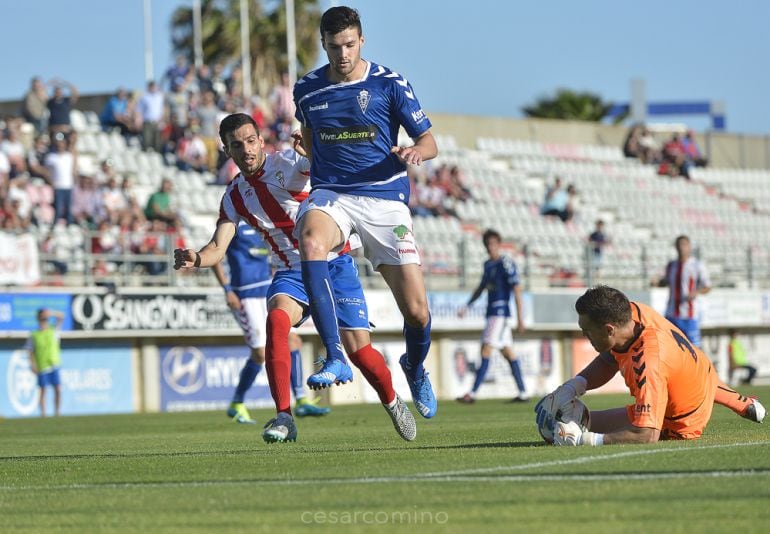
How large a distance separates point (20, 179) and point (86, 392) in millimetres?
3566

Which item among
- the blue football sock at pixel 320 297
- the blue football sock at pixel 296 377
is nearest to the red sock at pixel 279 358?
the blue football sock at pixel 320 297

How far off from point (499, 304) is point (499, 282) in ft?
1.47

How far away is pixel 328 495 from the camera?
19.6 feet

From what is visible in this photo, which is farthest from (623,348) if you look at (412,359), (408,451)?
(412,359)

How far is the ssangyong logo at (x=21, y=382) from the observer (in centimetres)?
2255

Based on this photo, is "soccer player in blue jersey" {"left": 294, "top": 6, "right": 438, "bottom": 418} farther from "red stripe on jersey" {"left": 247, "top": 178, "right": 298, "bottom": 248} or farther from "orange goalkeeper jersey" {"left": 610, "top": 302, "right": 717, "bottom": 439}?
"orange goalkeeper jersey" {"left": 610, "top": 302, "right": 717, "bottom": 439}

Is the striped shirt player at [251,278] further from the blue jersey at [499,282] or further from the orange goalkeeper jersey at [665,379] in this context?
the orange goalkeeper jersey at [665,379]

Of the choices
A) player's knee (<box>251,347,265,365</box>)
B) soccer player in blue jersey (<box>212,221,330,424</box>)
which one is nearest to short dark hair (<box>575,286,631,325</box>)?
soccer player in blue jersey (<box>212,221,330,424</box>)

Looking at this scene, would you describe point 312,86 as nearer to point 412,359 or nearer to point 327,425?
point 412,359

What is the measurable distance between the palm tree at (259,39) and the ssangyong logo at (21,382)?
3181 centimetres

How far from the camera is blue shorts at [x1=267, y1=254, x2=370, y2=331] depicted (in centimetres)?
919

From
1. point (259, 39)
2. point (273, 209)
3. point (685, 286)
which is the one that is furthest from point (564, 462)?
A: point (259, 39)

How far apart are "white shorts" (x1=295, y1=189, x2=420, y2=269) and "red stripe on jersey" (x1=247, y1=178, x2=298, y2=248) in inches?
49.8

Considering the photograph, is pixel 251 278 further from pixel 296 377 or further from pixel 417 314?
pixel 417 314
